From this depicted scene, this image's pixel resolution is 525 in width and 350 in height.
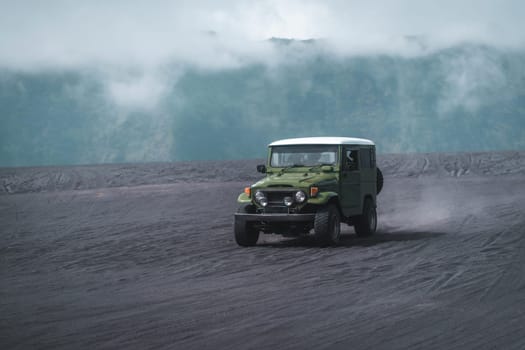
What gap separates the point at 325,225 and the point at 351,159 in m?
2.14

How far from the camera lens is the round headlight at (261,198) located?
14812mm

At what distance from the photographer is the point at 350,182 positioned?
15.8 metres

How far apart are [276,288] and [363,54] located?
6818 inches

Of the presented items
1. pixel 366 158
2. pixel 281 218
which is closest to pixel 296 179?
pixel 281 218

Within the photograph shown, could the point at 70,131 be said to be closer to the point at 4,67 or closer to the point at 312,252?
the point at 4,67

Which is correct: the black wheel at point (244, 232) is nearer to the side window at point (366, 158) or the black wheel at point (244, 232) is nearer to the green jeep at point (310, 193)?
the green jeep at point (310, 193)

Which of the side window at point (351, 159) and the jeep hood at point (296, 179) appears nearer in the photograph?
the jeep hood at point (296, 179)

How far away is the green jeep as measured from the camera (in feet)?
47.8

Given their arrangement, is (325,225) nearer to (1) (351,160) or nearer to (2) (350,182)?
(2) (350,182)

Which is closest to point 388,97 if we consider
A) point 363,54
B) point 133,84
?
point 363,54

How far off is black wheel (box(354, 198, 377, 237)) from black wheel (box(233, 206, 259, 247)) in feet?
8.75

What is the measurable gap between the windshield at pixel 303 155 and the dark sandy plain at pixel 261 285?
5.52 ft

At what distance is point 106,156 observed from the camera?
153000mm

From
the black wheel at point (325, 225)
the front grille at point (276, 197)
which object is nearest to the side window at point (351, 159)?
the black wheel at point (325, 225)
